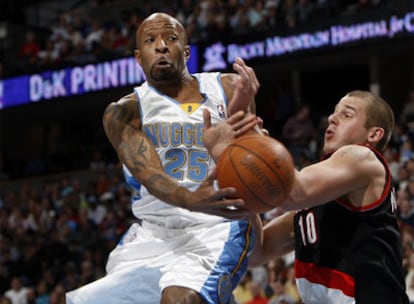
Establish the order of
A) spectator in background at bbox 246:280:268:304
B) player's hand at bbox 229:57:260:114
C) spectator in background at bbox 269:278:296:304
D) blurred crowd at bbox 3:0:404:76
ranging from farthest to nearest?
blurred crowd at bbox 3:0:404:76 < spectator in background at bbox 246:280:268:304 < spectator in background at bbox 269:278:296:304 < player's hand at bbox 229:57:260:114

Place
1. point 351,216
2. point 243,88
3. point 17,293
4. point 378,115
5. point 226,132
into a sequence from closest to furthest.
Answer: point 226,132 < point 243,88 < point 351,216 < point 378,115 < point 17,293

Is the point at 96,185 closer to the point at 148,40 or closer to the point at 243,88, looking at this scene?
the point at 148,40

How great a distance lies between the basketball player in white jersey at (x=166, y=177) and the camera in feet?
12.4

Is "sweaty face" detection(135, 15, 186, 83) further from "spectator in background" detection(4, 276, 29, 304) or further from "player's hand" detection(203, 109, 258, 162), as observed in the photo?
"spectator in background" detection(4, 276, 29, 304)

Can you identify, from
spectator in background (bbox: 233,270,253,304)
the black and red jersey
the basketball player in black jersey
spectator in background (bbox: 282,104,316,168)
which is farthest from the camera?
spectator in background (bbox: 282,104,316,168)

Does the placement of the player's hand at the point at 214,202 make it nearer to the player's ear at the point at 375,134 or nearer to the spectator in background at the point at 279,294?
the player's ear at the point at 375,134

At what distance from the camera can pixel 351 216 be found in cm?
383

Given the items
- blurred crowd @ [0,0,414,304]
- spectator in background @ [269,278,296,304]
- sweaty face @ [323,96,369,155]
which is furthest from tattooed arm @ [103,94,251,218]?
blurred crowd @ [0,0,414,304]

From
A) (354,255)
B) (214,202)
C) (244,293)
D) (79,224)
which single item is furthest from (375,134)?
(79,224)

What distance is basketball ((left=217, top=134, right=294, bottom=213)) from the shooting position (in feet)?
10.7

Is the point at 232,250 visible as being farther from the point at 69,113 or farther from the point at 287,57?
the point at 69,113

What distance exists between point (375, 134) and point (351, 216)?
1.43 feet

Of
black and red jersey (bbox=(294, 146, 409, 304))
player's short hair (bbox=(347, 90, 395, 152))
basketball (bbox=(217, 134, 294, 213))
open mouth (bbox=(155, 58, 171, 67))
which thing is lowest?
black and red jersey (bbox=(294, 146, 409, 304))

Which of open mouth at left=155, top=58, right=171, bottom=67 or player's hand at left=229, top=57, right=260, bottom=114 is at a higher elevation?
open mouth at left=155, top=58, right=171, bottom=67
